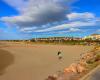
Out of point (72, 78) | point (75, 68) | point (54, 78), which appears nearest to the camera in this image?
point (72, 78)

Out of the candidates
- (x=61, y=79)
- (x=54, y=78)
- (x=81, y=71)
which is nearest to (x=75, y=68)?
(x=81, y=71)

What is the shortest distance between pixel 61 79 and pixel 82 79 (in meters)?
1.20

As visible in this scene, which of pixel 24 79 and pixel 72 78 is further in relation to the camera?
pixel 24 79

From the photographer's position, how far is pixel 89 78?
423 inches

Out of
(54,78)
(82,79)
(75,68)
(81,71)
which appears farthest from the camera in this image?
(75,68)

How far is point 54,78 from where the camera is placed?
41.3ft

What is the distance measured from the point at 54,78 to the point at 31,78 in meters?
3.88

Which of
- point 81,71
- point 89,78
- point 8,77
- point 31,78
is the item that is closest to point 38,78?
point 31,78

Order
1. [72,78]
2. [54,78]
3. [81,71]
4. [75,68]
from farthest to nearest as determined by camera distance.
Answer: [75,68], [81,71], [54,78], [72,78]

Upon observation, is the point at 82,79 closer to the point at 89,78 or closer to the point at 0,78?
the point at 89,78

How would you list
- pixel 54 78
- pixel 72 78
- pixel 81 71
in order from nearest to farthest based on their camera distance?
pixel 72 78, pixel 54 78, pixel 81 71

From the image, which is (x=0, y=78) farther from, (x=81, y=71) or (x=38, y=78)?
(x=81, y=71)

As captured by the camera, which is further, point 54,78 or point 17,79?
point 17,79

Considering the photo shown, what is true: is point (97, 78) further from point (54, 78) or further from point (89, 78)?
point (54, 78)
